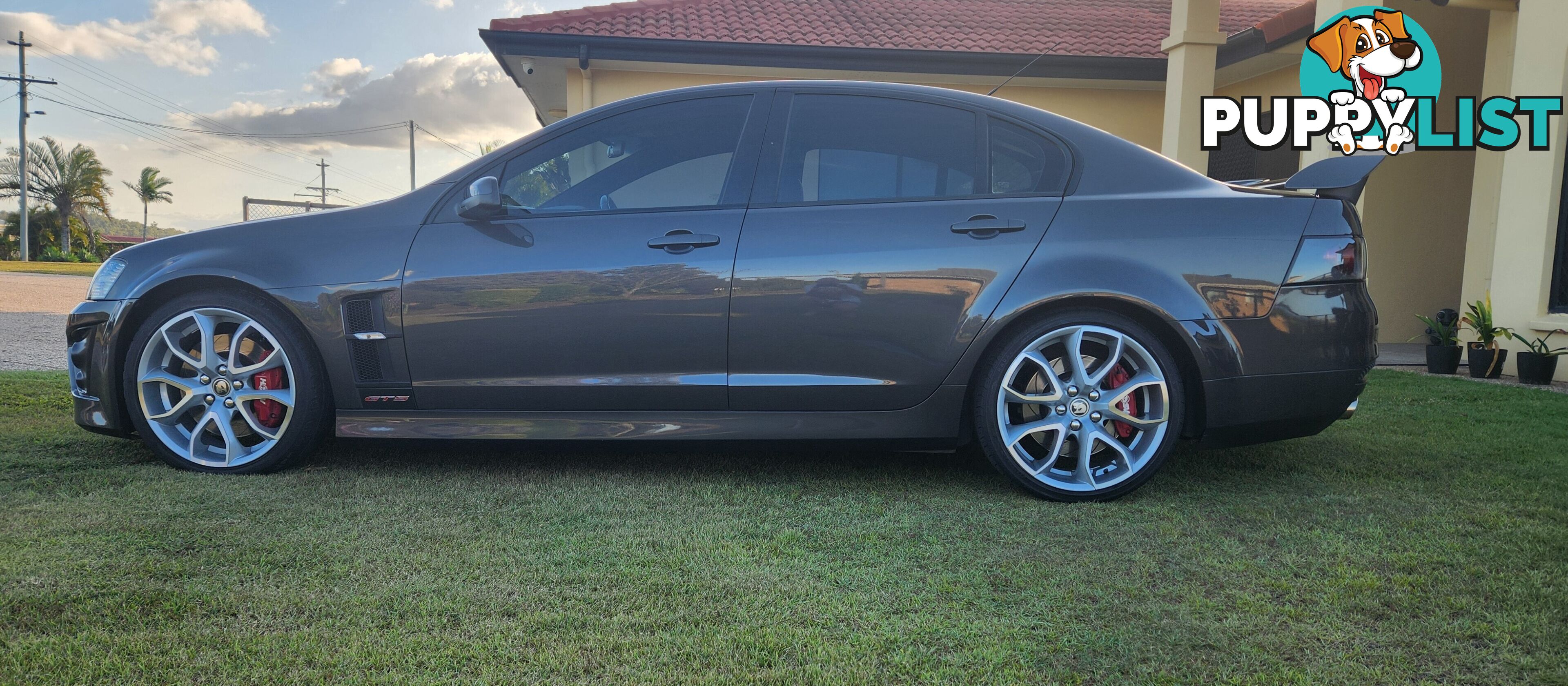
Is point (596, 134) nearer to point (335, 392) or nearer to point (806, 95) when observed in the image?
point (806, 95)

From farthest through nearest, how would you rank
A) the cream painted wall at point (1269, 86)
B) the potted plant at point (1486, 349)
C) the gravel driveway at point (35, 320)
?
the cream painted wall at point (1269, 86)
the potted plant at point (1486, 349)
the gravel driveway at point (35, 320)

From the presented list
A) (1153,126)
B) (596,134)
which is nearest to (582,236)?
(596,134)

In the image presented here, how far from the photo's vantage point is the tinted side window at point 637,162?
3.31 m

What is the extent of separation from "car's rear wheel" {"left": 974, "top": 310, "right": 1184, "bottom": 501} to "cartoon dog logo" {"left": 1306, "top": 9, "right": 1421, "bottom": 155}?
6.59 metres

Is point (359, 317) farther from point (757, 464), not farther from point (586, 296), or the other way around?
point (757, 464)

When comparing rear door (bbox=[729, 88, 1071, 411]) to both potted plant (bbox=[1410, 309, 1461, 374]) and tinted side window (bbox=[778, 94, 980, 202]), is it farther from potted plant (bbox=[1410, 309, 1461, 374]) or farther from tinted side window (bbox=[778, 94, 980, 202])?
potted plant (bbox=[1410, 309, 1461, 374])

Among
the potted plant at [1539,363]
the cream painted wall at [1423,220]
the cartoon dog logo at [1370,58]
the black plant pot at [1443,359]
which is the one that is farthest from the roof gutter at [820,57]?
the potted plant at [1539,363]

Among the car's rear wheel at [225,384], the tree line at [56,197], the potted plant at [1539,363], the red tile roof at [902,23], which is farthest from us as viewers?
the tree line at [56,197]

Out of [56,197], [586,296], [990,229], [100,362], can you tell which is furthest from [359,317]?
[56,197]

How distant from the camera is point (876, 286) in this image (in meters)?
3.10

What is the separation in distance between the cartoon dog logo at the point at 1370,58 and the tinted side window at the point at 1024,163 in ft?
21.3

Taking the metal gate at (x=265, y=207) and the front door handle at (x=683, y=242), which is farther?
the metal gate at (x=265, y=207)

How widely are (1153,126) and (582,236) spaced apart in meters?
10.8

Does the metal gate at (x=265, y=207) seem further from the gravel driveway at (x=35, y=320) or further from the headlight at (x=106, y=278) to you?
the headlight at (x=106, y=278)
